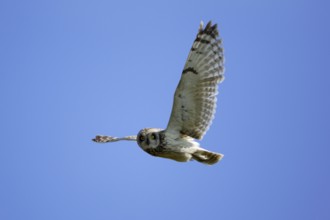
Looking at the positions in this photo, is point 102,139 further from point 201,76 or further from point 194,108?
point 201,76

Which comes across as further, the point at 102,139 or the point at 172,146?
the point at 102,139

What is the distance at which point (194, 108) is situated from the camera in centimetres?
751

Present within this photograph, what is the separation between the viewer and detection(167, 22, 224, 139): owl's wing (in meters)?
7.32

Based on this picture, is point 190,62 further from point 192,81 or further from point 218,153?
point 218,153

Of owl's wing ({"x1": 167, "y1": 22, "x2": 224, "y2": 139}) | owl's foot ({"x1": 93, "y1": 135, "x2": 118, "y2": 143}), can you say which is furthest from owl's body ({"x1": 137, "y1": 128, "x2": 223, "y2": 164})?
owl's foot ({"x1": 93, "y1": 135, "x2": 118, "y2": 143})

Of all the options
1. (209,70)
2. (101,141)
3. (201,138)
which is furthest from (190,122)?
(101,141)

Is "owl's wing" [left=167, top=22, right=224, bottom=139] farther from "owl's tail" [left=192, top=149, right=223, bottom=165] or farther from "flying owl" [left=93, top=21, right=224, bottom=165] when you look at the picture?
"owl's tail" [left=192, top=149, right=223, bottom=165]

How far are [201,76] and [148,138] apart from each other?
1.04 metres

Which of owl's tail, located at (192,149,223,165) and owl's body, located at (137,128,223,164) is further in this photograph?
owl's tail, located at (192,149,223,165)

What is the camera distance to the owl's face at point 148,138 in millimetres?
7484

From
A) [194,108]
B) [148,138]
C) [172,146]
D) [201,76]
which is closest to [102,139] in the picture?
[148,138]

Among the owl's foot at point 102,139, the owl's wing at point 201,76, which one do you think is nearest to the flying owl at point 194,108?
the owl's wing at point 201,76

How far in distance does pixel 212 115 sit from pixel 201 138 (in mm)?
349

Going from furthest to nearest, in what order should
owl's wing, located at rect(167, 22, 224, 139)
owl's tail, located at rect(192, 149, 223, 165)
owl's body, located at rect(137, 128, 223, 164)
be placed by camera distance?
owl's tail, located at rect(192, 149, 223, 165) < owl's body, located at rect(137, 128, 223, 164) < owl's wing, located at rect(167, 22, 224, 139)
